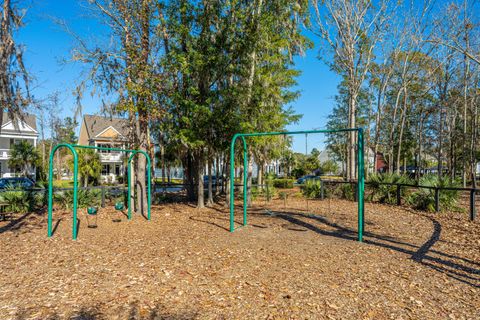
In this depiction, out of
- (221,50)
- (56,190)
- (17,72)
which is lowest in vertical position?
(56,190)

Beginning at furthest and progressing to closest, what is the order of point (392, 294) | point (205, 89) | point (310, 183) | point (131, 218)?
point (310, 183) < point (205, 89) < point (131, 218) < point (392, 294)

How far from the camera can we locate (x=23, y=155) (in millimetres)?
27953

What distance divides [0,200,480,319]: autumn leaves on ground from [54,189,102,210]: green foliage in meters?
3.04

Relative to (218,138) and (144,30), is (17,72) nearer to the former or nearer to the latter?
(144,30)

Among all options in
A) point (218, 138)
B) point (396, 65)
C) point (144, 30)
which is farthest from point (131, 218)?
point (396, 65)

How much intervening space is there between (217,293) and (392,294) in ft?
7.02

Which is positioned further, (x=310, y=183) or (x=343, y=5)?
(x=343, y=5)

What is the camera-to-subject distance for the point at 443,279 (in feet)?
14.0

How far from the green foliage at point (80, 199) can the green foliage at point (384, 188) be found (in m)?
A: 11.1

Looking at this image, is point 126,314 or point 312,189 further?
point 312,189

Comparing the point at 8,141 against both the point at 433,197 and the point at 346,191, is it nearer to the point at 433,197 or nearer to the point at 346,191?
the point at 346,191

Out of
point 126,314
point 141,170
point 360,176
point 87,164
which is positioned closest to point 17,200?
point 141,170

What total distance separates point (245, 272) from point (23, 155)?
3053 centimetres

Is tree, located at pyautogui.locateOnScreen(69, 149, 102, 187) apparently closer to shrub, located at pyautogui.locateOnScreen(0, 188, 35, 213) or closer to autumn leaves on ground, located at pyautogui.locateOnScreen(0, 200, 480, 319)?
shrub, located at pyautogui.locateOnScreen(0, 188, 35, 213)
